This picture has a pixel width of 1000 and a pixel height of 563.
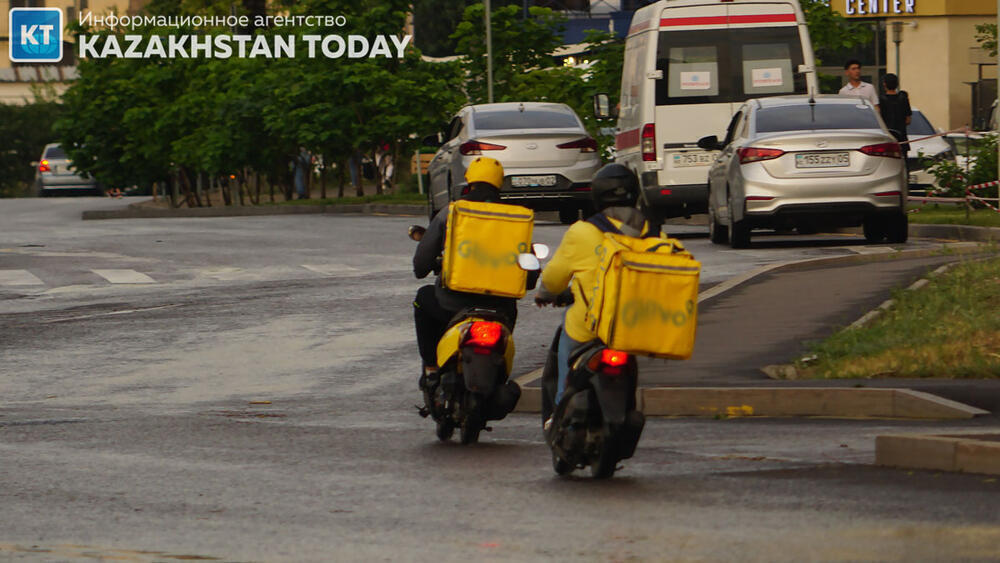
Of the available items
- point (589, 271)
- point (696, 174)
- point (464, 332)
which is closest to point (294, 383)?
point (464, 332)

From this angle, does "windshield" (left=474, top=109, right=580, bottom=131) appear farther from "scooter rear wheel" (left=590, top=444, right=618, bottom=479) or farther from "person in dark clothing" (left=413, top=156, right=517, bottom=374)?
"scooter rear wheel" (left=590, top=444, right=618, bottom=479)

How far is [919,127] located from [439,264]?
2274 cm

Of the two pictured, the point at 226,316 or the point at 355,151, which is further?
the point at 355,151

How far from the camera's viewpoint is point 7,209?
43.6 metres

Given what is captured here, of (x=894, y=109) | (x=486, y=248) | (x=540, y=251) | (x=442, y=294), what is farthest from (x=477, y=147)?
(x=540, y=251)

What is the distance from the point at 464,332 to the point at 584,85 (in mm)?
29552

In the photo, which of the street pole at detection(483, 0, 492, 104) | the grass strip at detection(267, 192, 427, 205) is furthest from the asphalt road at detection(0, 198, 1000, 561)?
the street pole at detection(483, 0, 492, 104)

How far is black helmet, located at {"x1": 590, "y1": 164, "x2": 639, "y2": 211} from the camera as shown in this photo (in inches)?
324

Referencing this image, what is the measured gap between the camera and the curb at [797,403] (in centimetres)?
1002

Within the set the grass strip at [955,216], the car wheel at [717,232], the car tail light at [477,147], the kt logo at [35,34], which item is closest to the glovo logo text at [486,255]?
the car wheel at [717,232]

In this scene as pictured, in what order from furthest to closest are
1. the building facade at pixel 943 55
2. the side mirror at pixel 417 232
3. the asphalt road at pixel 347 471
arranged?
the building facade at pixel 943 55 < the side mirror at pixel 417 232 < the asphalt road at pixel 347 471

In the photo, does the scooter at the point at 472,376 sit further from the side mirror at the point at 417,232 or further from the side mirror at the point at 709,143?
the side mirror at the point at 709,143

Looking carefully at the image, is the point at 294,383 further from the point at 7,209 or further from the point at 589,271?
the point at 7,209

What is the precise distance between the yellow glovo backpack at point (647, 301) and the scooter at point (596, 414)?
16 centimetres
